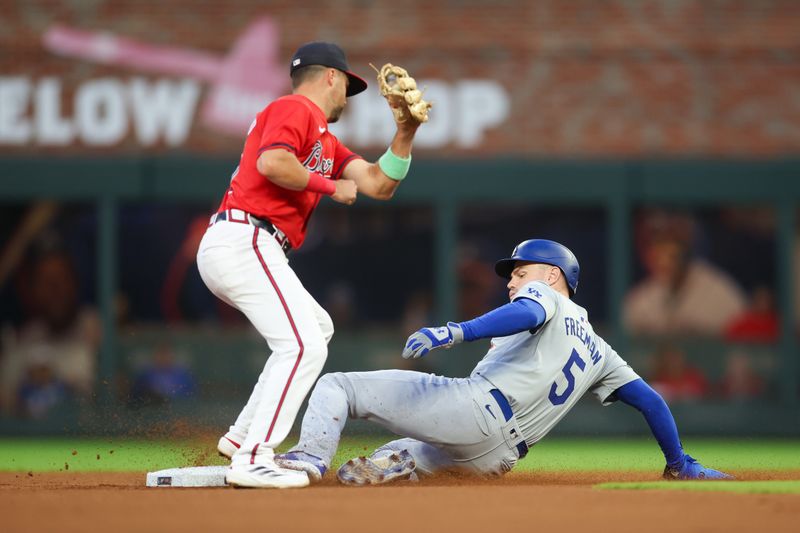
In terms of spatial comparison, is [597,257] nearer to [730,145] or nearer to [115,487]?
[730,145]

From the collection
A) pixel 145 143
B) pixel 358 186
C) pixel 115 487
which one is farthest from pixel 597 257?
pixel 115 487

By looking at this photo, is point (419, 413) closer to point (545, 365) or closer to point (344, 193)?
point (545, 365)

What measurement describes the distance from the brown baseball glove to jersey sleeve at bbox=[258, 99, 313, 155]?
21.6 inches

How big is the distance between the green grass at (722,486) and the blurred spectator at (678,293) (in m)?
8.24

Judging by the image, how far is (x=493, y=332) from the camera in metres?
6.03

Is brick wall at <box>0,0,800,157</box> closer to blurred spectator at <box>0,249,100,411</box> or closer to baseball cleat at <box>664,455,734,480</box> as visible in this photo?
blurred spectator at <box>0,249,100,411</box>

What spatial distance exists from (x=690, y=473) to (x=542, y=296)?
1306mm

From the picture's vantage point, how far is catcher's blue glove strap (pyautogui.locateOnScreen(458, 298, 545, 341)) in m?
6.00

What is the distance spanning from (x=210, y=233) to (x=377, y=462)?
56.4 inches

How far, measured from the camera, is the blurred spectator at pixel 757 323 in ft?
47.7

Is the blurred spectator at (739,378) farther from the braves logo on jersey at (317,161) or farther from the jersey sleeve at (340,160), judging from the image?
the braves logo on jersey at (317,161)

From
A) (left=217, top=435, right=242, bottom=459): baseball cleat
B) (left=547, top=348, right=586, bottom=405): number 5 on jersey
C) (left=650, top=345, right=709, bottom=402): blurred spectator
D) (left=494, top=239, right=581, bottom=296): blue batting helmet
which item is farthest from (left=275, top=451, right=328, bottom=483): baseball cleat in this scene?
(left=650, top=345, right=709, bottom=402): blurred spectator

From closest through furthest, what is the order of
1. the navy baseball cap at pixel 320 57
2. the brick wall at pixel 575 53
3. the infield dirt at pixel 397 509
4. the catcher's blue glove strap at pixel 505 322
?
the infield dirt at pixel 397 509
the catcher's blue glove strap at pixel 505 322
the navy baseball cap at pixel 320 57
the brick wall at pixel 575 53

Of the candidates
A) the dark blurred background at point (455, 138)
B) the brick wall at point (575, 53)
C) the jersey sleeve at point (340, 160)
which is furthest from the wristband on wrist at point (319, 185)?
the brick wall at point (575, 53)
